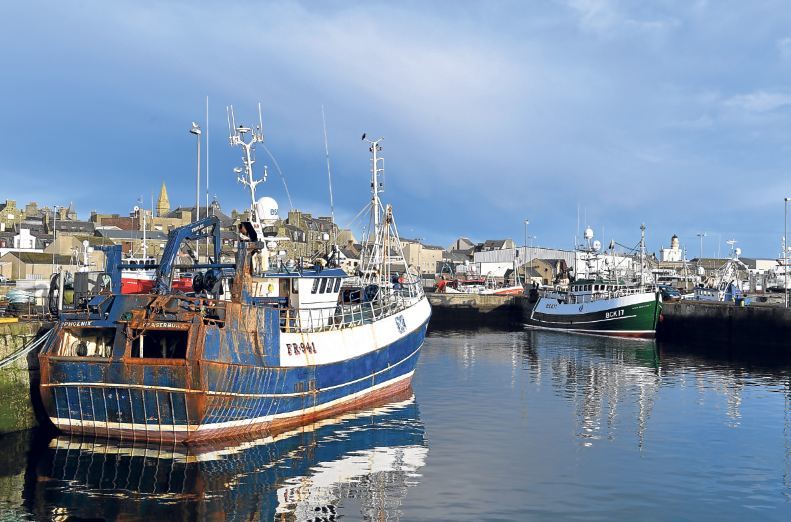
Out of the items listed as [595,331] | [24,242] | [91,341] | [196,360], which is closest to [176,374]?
[196,360]

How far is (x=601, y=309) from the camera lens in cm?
7031

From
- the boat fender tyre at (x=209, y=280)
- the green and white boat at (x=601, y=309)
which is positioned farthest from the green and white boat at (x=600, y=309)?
the boat fender tyre at (x=209, y=280)

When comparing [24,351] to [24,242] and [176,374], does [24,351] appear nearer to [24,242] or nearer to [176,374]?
[176,374]

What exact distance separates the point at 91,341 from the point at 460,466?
1260 cm

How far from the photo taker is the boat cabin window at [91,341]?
24.2 m

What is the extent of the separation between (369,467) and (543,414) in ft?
36.2

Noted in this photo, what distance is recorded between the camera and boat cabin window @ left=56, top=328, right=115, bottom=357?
79.4 feet

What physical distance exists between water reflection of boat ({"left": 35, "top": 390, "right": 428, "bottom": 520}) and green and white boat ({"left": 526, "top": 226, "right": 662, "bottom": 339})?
45107mm

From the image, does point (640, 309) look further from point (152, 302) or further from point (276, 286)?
point (152, 302)

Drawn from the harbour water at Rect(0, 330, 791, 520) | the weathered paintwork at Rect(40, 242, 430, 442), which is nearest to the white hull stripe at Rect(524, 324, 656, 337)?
the harbour water at Rect(0, 330, 791, 520)

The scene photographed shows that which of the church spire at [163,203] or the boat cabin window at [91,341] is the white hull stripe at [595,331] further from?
the church spire at [163,203]

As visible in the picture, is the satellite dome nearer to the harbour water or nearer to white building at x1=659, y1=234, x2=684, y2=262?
the harbour water

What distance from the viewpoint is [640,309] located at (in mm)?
66625

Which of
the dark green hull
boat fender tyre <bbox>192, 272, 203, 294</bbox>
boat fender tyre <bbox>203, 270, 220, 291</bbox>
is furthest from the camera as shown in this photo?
the dark green hull
